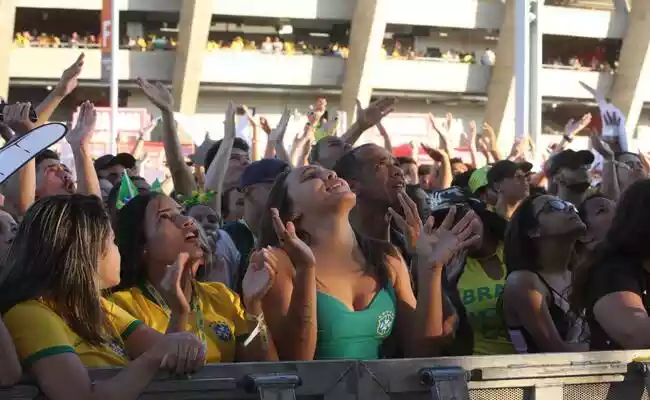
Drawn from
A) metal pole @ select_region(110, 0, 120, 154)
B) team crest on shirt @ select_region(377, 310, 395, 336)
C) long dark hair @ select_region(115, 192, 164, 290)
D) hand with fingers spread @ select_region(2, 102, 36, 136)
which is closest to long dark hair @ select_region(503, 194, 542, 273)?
team crest on shirt @ select_region(377, 310, 395, 336)

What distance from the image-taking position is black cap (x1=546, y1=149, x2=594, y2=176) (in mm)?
7164

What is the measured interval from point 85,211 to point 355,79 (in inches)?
1406

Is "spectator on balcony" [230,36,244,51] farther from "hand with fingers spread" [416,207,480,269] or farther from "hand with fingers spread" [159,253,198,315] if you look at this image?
"hand with fingers spread" [159,253,198,315]

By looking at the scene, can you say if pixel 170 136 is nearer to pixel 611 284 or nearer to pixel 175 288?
pixel 175 288

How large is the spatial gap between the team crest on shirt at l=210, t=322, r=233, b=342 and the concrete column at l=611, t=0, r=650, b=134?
1537 inches

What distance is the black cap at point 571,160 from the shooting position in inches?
282

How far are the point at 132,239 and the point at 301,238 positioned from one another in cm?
64

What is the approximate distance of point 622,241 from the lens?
3873 mm

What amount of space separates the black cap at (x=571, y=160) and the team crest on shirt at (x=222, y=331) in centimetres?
406

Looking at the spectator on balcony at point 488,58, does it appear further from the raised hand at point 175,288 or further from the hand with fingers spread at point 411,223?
the raised hand at point 175,288

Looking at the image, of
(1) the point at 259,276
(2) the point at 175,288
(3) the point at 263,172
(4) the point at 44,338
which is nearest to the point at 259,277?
(1) the point at 259,276

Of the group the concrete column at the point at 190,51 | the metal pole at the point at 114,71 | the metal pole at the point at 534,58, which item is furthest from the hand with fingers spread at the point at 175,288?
the concrete column at the point at 190,51

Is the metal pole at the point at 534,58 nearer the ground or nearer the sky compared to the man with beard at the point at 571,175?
nearer the ground

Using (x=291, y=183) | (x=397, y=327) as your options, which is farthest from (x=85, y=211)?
(x=397, y=327)
